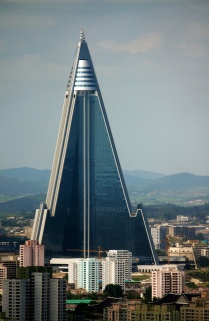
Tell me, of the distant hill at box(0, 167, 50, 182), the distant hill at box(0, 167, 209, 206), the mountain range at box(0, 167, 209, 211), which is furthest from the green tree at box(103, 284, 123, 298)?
the distant hill at box(0, 167, 50, 182)

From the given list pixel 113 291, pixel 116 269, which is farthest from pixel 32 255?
pixel 113 291

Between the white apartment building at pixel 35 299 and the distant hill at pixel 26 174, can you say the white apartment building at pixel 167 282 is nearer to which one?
the white apartment building at pixel 35 299

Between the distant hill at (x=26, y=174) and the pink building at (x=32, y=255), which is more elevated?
the distant hill at (x=26, y=174)

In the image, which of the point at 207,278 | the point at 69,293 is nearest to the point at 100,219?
the point at 207,278

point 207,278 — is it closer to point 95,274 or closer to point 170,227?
point 95,274

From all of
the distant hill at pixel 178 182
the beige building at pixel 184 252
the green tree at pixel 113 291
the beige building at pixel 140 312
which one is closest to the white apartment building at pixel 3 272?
the green tree at pixel 113 291

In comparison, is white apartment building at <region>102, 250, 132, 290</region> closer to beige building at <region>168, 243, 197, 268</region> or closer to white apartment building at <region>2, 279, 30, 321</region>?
beige building at <region>168, 243, 197, 268</region>
